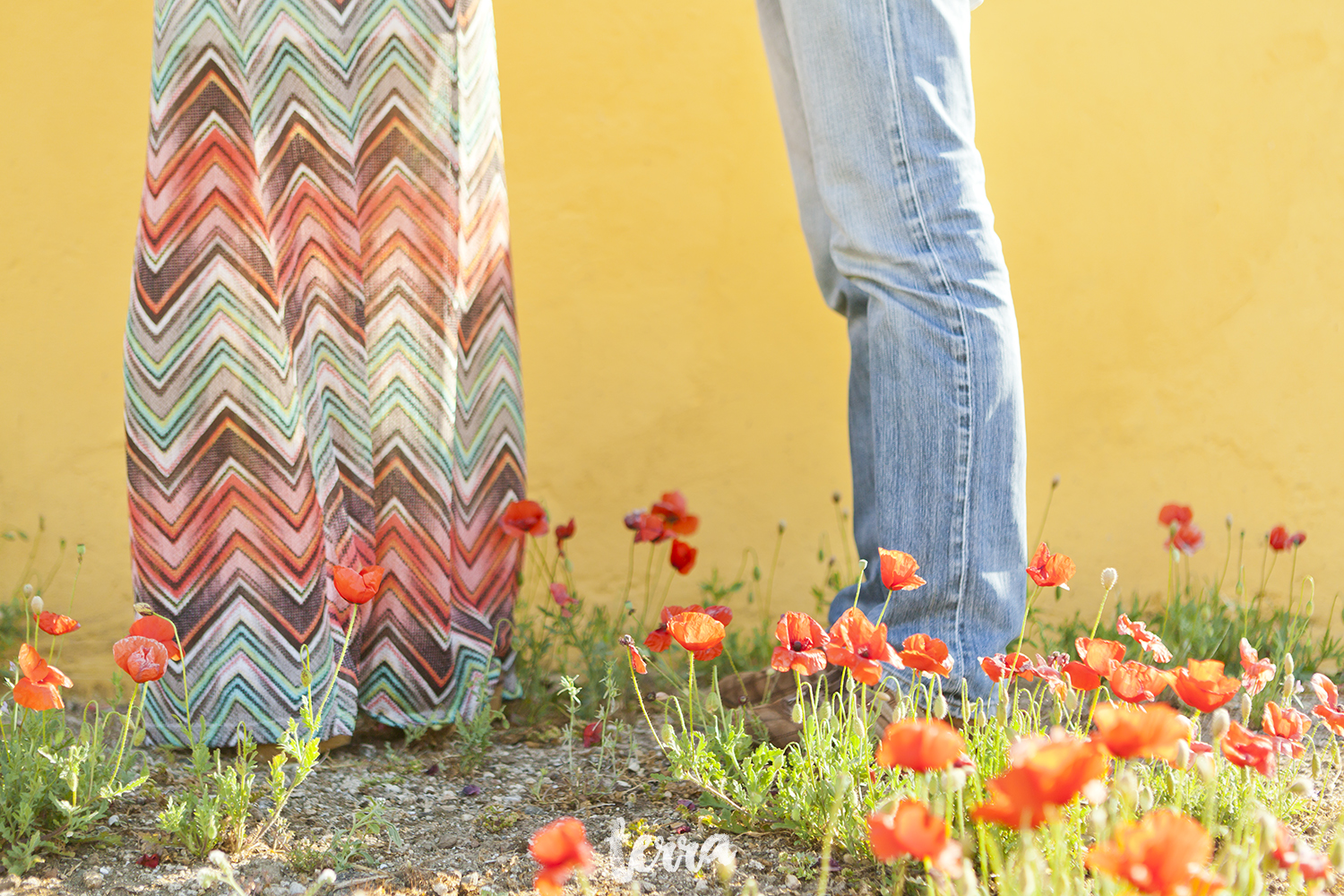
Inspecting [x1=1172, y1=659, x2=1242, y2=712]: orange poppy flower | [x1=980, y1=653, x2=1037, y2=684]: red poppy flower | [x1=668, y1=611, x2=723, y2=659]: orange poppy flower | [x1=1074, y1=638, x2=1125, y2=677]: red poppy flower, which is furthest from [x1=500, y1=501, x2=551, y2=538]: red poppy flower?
[x1=1172, y1=659, x2=1242, y2=712]: orange poppy flower

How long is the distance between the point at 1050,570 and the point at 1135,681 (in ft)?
0.68

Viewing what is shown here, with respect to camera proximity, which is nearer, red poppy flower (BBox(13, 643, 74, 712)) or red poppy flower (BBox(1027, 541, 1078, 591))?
red poppy flower (BBox(13, 643, 74, 712))

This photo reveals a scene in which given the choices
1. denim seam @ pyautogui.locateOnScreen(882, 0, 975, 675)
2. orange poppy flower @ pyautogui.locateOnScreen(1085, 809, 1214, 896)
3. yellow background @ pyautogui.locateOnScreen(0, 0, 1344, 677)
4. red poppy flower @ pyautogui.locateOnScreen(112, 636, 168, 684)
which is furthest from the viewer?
yellow background @ pyautogui.locateOnScreen(0, 0, 1344, 677)

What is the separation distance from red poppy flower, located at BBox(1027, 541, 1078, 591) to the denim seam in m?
0.13

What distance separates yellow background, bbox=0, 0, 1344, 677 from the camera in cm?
221

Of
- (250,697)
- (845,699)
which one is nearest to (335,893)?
(250,697)

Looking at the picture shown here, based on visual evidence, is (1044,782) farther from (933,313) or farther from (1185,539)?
(1185,539)

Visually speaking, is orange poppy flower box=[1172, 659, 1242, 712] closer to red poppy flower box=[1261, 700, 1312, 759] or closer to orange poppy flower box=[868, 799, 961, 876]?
red poppy flower box=[1261, 700, 1312, 759]

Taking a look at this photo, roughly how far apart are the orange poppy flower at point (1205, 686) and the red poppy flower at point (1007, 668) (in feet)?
0.68

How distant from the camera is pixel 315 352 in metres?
1.47

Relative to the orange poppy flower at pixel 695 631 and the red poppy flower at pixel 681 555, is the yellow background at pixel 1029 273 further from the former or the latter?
the orange poppy flower at pixel 695 631

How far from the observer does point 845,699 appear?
147 centimetres

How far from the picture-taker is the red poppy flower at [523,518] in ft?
5.20

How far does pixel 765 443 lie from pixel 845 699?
0.89 meters
